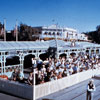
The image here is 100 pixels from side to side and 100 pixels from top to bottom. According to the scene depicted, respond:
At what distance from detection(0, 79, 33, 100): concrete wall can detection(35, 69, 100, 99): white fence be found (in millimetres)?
403

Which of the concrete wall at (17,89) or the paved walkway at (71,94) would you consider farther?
the paved walkway at (71,94)

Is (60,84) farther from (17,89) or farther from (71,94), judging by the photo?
(17,89)

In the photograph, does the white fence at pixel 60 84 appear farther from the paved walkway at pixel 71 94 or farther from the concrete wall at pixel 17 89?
the concrete wall at pixel 17 89

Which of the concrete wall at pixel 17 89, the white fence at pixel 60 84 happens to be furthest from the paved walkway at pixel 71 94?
the concrete wall at pixel 17 89

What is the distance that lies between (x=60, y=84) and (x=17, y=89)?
2.98 metres

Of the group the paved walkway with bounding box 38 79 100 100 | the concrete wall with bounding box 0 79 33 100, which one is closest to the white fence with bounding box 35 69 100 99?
the paved walkway with bounding box 38 79 100 100

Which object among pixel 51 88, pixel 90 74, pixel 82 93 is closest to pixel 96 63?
pixel 90 74

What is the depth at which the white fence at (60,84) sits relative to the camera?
10677mm

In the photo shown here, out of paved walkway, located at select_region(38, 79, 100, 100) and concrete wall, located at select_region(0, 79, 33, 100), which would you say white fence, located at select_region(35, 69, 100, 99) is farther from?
concrete wall, located at select_region(0, 79, 33, 100)

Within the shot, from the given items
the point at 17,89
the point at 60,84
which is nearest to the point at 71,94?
the point at 60,84

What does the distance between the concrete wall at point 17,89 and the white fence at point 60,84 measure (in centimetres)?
40

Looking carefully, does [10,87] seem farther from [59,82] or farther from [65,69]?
[65,69]

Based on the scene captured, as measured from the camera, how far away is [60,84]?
40.7 feet

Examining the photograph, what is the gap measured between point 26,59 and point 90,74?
11.1 metres
